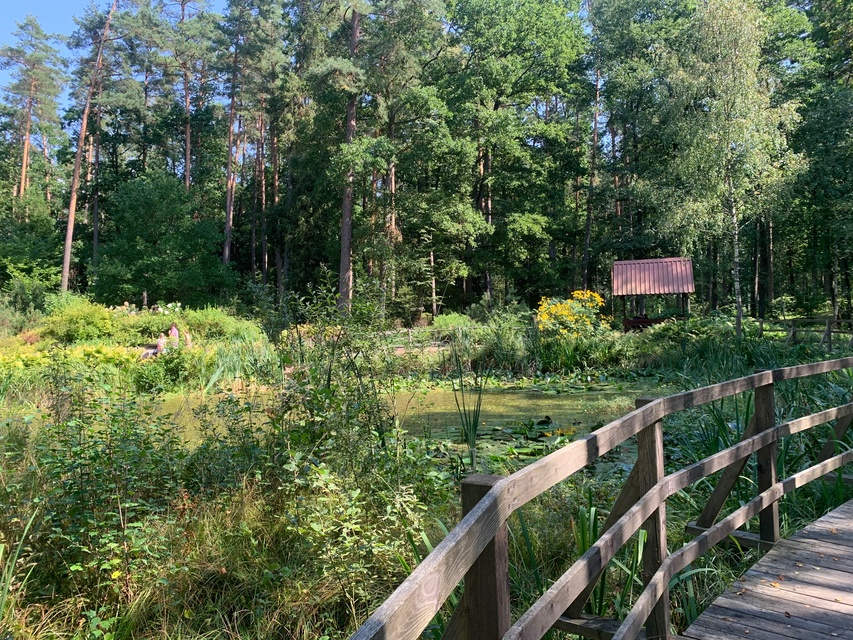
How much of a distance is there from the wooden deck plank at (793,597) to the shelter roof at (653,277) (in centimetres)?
2046

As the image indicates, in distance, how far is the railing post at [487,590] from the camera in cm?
143

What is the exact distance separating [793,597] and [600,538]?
1438mm

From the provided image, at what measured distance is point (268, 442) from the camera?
15.7ft

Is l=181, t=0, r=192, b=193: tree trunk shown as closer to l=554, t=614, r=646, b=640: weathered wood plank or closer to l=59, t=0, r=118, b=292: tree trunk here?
l=59, t=0, r=118, b=292: tree trunk

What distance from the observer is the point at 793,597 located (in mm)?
2822

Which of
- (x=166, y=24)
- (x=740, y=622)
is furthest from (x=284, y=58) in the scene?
(x=740, y=622)

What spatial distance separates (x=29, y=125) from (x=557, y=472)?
4650cm

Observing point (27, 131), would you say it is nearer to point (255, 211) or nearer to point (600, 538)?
point (255, 211)

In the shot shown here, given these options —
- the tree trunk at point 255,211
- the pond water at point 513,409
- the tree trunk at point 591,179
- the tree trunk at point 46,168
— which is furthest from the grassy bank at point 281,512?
the tree trunk at point 46,168

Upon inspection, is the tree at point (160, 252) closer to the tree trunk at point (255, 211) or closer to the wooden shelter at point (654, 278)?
the tree trunk at point (255, 211)

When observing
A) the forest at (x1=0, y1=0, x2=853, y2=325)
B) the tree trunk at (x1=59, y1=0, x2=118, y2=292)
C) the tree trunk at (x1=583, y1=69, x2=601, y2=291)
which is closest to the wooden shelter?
the forest at (x1=0, y1=0, x2=853, y2=325)

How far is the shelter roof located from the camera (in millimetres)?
22781

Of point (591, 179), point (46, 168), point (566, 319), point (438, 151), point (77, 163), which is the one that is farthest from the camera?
point (46, 168)

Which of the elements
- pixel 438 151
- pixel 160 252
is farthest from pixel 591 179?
pixel 160 252
